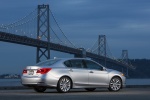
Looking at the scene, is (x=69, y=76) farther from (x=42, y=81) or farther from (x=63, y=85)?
(x=42, y=81)

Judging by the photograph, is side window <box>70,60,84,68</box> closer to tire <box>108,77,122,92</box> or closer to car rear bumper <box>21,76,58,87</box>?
car rear bumper <box>21,76,58,87</box>

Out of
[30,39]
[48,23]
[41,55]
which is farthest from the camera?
[48,23]

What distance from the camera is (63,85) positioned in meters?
16.3

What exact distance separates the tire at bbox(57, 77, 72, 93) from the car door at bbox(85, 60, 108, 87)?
972mm

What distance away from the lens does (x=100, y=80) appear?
56.5 ft

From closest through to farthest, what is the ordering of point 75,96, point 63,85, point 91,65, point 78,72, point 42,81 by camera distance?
point 75,96, point 42,81, point 63,85, point 78,72, point 91,65

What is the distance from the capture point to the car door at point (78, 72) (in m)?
16.7

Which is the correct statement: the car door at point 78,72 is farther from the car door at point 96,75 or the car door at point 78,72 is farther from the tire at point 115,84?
the tire at point 115,84

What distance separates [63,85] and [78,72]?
804mm

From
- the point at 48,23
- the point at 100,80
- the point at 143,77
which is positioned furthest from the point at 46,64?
the point at 143,77

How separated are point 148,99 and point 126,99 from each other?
568 millimetres

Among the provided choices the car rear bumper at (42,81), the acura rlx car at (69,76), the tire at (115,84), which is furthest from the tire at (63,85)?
the tire at (115,84)

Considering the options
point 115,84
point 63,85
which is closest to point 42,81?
point 63,85

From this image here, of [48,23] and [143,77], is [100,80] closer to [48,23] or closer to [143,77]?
[48,23]
